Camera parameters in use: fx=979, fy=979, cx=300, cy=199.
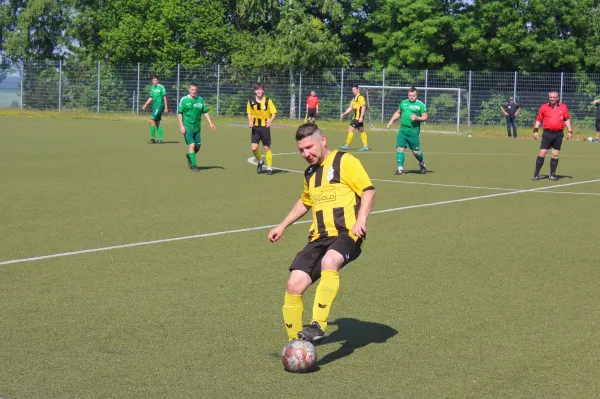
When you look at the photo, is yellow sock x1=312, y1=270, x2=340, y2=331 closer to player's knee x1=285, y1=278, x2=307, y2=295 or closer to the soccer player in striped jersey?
the soccer player in striped jersey

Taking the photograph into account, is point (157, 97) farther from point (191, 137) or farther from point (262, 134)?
point (262, 134)

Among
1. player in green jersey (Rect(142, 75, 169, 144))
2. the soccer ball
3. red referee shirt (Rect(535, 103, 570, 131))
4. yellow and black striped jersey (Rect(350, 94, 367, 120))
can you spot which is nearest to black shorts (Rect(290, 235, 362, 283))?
the soccer ball

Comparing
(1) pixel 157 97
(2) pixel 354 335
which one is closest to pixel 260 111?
(1) pixel 157 97

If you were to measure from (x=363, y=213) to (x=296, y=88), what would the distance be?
44929mm

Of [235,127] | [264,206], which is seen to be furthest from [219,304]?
[235,127]

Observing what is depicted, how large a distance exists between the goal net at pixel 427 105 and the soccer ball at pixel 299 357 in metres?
39.3

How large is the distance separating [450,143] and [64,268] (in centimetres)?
2725

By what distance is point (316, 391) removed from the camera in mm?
5992

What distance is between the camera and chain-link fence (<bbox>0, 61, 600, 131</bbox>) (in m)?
46.5

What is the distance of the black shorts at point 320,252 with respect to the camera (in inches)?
264

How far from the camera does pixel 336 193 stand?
6.91 meters

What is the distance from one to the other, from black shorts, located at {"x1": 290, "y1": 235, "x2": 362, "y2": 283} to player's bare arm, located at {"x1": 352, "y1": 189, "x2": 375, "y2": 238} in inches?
5.4

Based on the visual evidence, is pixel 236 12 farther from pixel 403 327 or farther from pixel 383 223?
pixel 403 327

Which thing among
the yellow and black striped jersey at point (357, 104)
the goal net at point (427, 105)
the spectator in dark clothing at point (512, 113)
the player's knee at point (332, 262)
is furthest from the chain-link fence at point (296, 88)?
the player's knee at point (332, 262)
